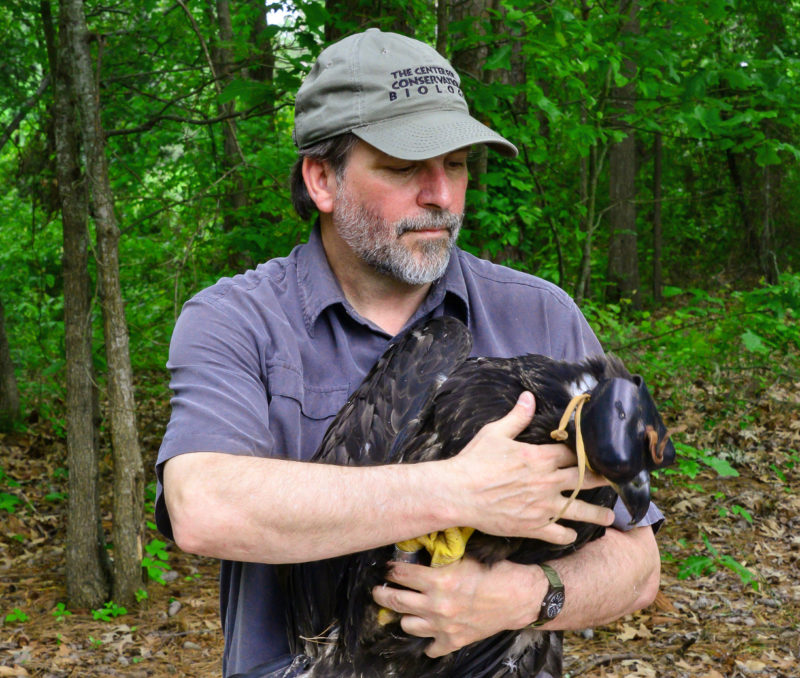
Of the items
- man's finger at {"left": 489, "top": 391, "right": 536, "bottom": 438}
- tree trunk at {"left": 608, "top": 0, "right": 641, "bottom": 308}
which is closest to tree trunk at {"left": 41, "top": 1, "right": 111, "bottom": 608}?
man's finger at {"left": 489, "top": 391, "right": 536, "bottom": 438}

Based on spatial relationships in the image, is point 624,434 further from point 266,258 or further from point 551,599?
point 266,258

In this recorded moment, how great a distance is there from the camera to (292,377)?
2.09 metres

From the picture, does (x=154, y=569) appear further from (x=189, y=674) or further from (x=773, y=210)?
(x=773, y=210)

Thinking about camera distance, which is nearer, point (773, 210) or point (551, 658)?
point (551, 658)

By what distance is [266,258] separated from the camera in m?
5.39

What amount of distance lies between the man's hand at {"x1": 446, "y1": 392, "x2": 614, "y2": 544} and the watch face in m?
0.20

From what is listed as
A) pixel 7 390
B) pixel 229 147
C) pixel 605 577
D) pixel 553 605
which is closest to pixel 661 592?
pixel 605 577

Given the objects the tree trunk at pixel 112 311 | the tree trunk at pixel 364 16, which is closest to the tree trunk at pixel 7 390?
the tree trunk at pixel 112 311

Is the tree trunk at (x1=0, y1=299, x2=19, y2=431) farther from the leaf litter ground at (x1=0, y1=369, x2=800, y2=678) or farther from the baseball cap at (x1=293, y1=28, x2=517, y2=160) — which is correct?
the baseball cap at (x1=293, y1=28, x2=517, y2=160)

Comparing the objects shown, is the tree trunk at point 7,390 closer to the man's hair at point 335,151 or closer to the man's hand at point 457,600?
the man's hair at point 335,151

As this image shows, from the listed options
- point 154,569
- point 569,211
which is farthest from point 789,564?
point 154,569

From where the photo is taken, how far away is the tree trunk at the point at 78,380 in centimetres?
545

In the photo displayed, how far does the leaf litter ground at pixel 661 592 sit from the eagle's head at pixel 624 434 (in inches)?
129

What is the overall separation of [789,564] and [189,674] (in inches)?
163
